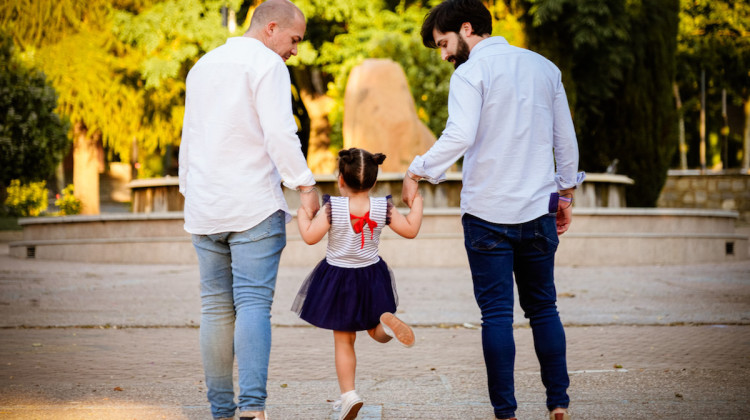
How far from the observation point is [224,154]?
336cm

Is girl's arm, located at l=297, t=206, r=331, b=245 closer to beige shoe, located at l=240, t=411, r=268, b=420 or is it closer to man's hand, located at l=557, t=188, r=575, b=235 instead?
beige shoe, located at l=240, t=411, r=268, b=420

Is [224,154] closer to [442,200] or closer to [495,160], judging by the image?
[495,160]

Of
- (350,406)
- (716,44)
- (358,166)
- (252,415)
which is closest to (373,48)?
(716,44)

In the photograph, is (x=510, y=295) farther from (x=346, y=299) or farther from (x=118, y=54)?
(x=118, y=54)

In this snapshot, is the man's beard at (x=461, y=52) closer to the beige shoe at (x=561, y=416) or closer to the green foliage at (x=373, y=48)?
the beige shoe at (x=561, y=416)

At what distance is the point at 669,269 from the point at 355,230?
967 cm

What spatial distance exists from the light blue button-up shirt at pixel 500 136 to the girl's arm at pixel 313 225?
17.4 inches

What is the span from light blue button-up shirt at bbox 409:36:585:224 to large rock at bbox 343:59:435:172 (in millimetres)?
11738

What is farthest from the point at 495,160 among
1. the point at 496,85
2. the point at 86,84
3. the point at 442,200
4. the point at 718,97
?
the point at 718,97

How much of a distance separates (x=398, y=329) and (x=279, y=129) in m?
0.99

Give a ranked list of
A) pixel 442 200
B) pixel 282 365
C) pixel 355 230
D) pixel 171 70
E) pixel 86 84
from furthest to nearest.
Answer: pixel 86 84, pixel 171 70, pixel 442 200, pixel 282 365, pixel 355 230

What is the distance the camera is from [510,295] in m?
3.45

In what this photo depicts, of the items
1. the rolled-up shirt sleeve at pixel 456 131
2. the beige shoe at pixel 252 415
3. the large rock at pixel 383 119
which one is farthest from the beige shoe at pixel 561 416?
the large rock at pixel 383 119

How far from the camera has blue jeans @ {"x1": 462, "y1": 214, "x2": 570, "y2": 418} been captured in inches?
134
